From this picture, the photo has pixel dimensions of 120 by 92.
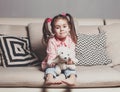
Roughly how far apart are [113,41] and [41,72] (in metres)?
0.90

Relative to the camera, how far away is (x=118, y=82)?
2.22m

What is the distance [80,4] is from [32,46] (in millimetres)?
924

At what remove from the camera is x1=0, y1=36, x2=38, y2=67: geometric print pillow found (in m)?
2.51

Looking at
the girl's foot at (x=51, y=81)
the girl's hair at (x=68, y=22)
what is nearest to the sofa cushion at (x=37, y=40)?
the girl's hair at (x=68, y=22)

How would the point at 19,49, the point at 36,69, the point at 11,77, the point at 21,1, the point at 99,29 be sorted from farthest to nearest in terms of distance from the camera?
1. the point at 21,1
2. the point at 99,29
3. the point at 19,49
4. the point at 36,69
5. the point at 11,77

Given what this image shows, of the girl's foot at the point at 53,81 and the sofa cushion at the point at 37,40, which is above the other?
the sofa cushion at the point at 37,40

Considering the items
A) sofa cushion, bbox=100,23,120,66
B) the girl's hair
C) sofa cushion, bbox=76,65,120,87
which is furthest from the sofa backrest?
sofa cushion, bbox=76,65,120,87

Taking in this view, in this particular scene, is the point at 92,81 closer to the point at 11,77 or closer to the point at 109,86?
the point at 109,86

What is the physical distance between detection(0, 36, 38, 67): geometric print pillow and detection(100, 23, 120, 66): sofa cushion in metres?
0.73

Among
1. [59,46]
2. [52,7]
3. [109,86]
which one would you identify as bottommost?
[109,86]

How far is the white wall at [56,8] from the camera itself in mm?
3266

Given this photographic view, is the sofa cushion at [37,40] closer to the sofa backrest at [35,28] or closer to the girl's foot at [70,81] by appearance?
the sofa backrest at [35,28]

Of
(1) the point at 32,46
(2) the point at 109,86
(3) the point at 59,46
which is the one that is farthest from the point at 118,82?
(1) the point at 32,46

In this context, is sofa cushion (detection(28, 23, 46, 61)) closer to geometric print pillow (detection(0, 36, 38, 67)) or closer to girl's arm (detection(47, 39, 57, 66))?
geometric print pillow (detection(0, 36, 38, 67))
